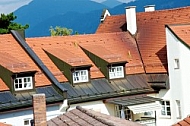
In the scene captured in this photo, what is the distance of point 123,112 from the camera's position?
32438 mm

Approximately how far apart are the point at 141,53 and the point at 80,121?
2094cm

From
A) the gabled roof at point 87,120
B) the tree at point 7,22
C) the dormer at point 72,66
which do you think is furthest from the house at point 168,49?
the gabled roof at point 87,120

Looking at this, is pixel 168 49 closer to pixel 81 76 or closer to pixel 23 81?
pixel 81 76

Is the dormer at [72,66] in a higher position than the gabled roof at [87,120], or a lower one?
higher

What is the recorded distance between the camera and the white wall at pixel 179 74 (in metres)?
31.8

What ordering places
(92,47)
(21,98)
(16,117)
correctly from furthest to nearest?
(92,47) → (21,98) → (16,117)

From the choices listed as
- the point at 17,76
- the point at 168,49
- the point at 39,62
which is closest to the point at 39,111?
the point at 17,76

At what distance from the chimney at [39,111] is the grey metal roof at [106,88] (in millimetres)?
13737

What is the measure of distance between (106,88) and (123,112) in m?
1.78

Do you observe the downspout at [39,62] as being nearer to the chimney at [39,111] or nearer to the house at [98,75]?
the house at [98,75]

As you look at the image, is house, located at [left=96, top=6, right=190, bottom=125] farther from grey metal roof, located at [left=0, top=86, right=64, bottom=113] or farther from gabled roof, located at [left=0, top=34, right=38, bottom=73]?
gabled roof, located at [left=0, top=34, right=38, bottom=73]

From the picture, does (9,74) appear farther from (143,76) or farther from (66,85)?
(143,76)

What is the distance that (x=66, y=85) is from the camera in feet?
104

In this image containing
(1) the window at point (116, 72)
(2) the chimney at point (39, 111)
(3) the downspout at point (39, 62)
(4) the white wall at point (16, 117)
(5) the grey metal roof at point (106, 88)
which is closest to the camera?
(2) the chimney at point (39, 111)
